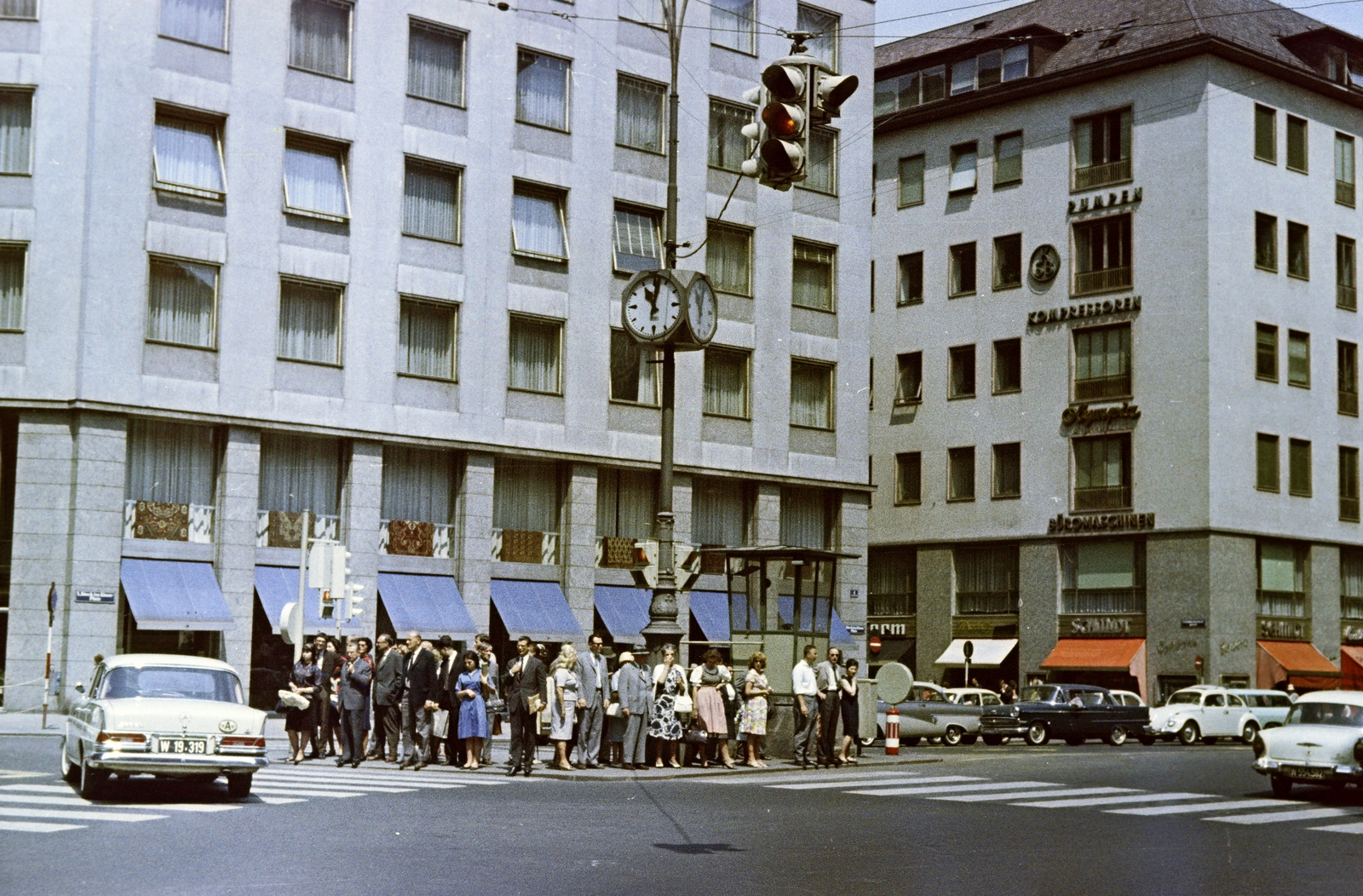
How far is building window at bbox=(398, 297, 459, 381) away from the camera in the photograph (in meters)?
40.2

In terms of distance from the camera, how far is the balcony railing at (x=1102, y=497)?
54.7 metres

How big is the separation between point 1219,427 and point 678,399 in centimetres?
1780

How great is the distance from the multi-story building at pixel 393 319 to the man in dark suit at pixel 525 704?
13.9 metres

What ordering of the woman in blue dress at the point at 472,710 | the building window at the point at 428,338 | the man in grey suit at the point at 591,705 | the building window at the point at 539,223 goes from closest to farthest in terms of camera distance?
1. the woman in blue dress at the point at 472,710
2. the man in grey suit at the point at 591,705
3. the building window at the point at 428,338
4. the building window at the point at 539,223

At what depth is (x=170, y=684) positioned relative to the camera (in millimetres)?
18406

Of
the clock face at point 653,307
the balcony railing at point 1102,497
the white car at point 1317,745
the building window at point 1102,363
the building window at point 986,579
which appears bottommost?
the white car at point 1317,745

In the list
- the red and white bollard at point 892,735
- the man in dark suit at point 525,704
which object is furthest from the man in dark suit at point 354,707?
the red and white bollard at point 892,735

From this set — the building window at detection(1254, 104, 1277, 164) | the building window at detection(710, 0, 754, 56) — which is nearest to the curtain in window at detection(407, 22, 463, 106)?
the building window at detection(710, 0, 754, 56)

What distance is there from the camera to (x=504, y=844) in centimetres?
1453

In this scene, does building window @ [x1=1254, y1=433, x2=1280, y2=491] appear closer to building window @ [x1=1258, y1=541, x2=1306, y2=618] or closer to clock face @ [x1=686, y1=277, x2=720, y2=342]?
building window @ [x1=1258, y1=541, x2=1306, y2=618]

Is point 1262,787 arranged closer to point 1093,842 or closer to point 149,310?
point 1093,842

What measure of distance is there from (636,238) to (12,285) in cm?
1533

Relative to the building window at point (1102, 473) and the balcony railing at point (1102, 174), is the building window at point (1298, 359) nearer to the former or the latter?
the building window at point (1102, 473)

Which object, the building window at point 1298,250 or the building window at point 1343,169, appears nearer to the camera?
the building window at point 1298,250
